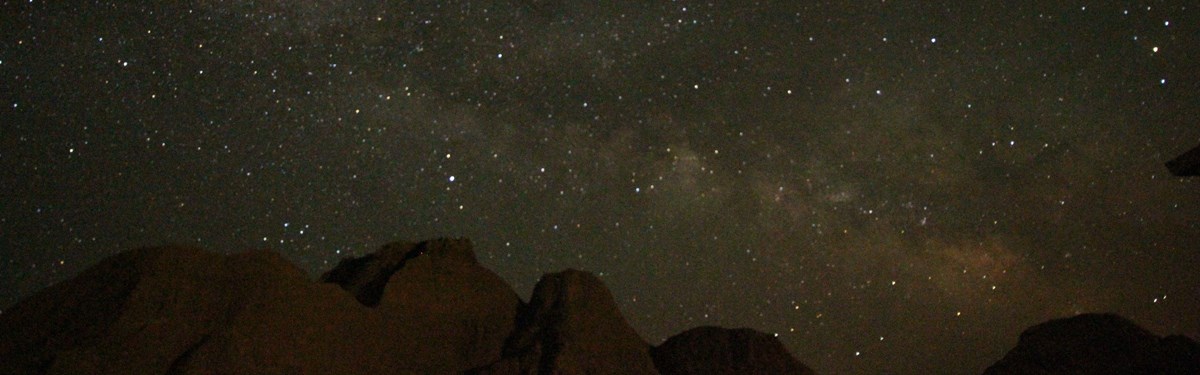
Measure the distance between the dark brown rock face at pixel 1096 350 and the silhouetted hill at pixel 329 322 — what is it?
669 centimetres

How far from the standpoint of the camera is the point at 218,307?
1670 cm

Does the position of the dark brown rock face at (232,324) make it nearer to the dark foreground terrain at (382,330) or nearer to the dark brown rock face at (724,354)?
the dark foreground terrain at (382,330)

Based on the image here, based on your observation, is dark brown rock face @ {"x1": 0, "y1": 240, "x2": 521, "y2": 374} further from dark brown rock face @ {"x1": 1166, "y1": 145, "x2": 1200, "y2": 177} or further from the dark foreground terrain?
dark brown rock face @ {"x1": 1166, "y1": 145, "x2": 1200, "y2": 177}

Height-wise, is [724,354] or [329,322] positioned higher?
[329,322]

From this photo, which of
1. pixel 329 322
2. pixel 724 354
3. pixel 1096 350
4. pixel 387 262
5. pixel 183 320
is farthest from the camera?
pixel 1096 350

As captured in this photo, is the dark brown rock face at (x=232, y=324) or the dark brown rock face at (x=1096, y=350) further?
the dark brown rock face at (x=1096, y=350)

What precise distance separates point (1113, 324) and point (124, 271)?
23816 mm

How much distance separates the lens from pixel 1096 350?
22938mm

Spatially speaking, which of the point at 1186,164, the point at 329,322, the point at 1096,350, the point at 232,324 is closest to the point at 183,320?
the point at 232,324

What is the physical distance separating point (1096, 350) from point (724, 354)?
9.78 metres

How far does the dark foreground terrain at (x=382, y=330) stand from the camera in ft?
51.0

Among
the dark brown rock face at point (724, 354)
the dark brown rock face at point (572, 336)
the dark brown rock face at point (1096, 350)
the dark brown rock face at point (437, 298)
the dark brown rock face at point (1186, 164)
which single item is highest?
the dark brown rock face at point (1186, 164)

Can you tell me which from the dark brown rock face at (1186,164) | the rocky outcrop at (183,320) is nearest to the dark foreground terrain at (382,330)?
the rocky outcrop at (183,320)

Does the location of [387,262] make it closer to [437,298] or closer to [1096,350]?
[437,298]
